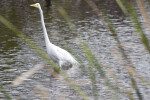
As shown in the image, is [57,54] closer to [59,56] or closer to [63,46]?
[59,56]

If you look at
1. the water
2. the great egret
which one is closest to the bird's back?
the great egret

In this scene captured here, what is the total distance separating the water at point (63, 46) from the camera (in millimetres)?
6980

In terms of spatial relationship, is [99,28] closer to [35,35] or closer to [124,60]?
[35,35]

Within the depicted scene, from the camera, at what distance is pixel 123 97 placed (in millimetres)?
6598

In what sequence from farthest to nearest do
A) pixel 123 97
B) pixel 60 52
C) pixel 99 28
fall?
pixel 99 28
pixel 60 52
pixel 123 97

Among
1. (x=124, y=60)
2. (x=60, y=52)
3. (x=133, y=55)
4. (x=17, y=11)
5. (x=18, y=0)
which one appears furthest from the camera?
(x=18, y=0)

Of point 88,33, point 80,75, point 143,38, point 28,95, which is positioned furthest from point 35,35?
point 143,38

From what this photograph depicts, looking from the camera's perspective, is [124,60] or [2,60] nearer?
[124,60]

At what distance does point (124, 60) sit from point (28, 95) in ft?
15.1

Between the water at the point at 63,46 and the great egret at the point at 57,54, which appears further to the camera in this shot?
the great egret at the point at 57,54

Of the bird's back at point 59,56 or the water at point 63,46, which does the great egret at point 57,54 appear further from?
the water at point 63,46

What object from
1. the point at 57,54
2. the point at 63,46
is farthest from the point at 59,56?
the point at 63,46

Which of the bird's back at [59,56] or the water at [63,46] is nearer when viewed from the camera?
the water at [63,46]

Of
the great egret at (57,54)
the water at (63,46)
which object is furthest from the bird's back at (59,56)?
the water at (63,46)
